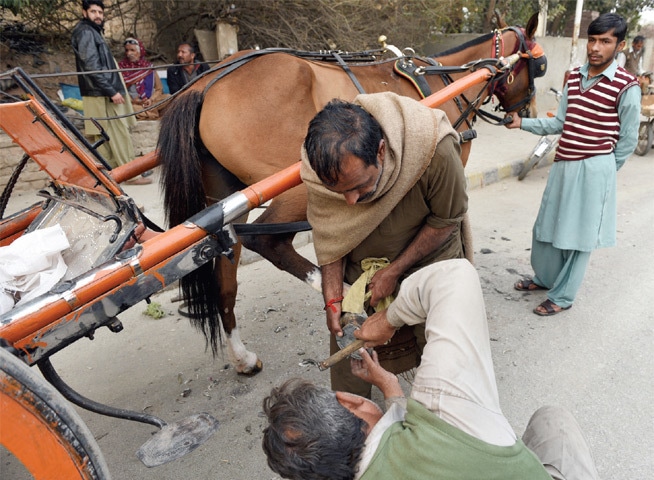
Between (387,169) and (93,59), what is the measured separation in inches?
155

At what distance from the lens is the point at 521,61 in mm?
3516

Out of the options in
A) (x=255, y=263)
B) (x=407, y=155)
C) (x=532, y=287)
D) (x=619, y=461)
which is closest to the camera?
(x=407, y=155)

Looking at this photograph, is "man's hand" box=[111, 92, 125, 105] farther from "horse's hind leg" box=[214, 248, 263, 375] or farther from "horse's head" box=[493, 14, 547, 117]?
"horse's head" box=[493, 14, 547, 117]

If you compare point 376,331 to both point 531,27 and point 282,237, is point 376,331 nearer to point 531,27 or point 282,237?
point 282,237

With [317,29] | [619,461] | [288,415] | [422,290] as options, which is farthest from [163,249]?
[317,29]

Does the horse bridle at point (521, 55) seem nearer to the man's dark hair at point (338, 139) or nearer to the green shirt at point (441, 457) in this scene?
the man's dark hair at point (338, 139)

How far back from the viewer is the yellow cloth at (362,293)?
1831mm

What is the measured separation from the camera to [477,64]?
3057mm

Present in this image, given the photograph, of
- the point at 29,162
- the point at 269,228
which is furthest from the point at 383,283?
the point at 29,162

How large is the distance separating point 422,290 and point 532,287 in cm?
246

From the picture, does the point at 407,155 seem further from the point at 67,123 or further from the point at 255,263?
the point at 255,263

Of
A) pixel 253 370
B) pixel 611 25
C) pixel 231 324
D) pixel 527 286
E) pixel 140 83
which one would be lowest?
pixel 527 286

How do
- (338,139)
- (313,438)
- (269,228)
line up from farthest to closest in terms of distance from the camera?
(269,228)
(338,139)
(313,438)

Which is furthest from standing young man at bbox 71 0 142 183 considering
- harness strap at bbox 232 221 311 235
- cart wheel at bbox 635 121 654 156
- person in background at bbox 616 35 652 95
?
person in background at bbox 616 35 652 95
